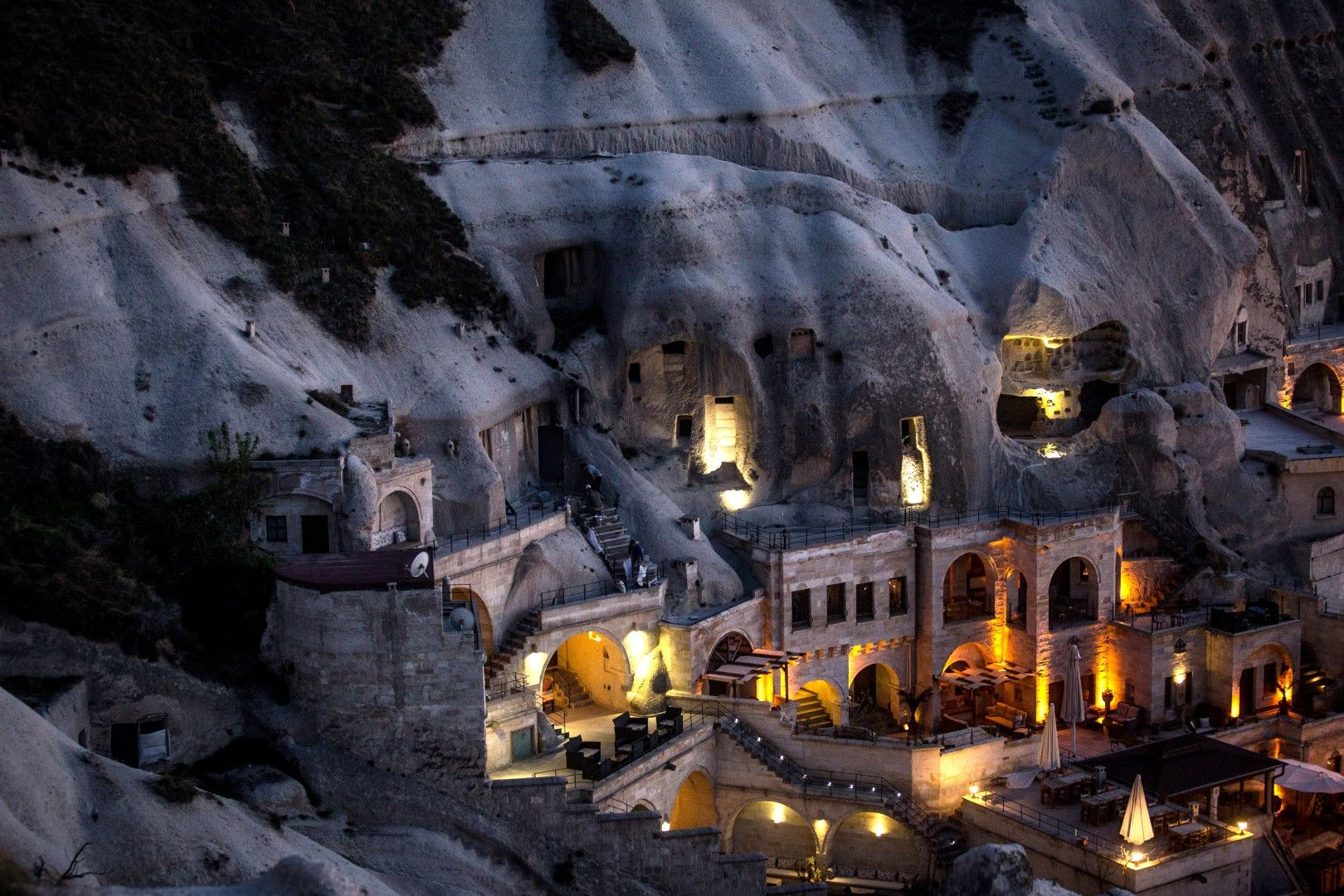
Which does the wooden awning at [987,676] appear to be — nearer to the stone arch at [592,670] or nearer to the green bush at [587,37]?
the stone arch at [592,670]

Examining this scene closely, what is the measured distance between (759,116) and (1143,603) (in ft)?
88.2

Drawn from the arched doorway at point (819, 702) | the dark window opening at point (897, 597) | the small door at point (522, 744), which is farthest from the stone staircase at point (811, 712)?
the small door at point (522, 744)

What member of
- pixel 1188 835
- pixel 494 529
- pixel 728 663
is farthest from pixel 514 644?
pixel 1188 835

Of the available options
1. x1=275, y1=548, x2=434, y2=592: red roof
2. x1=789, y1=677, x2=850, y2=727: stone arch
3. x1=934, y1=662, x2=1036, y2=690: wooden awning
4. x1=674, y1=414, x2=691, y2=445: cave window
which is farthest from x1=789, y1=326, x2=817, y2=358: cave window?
x1=275, y1=548, x2=434, y2=592: red roof

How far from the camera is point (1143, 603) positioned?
287ft

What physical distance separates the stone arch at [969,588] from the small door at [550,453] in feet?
54.3

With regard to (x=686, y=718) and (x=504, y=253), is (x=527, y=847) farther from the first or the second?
(x=504, y=253)

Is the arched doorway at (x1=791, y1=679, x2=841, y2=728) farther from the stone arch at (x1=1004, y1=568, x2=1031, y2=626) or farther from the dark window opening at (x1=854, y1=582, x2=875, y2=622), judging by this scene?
the stone arch at (x1=1004, y1=568, x2=1031, y2=626)

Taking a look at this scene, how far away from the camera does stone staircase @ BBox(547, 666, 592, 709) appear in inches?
2918

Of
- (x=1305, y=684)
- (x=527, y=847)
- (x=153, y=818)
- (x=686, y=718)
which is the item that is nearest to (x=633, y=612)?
(x=686, y=718)

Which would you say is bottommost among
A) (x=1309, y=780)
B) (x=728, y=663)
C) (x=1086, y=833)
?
(x=1086, y=833)

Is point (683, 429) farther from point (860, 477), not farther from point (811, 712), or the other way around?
point (811, 712)

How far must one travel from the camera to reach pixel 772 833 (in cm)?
7344

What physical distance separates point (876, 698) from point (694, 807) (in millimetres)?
13708
